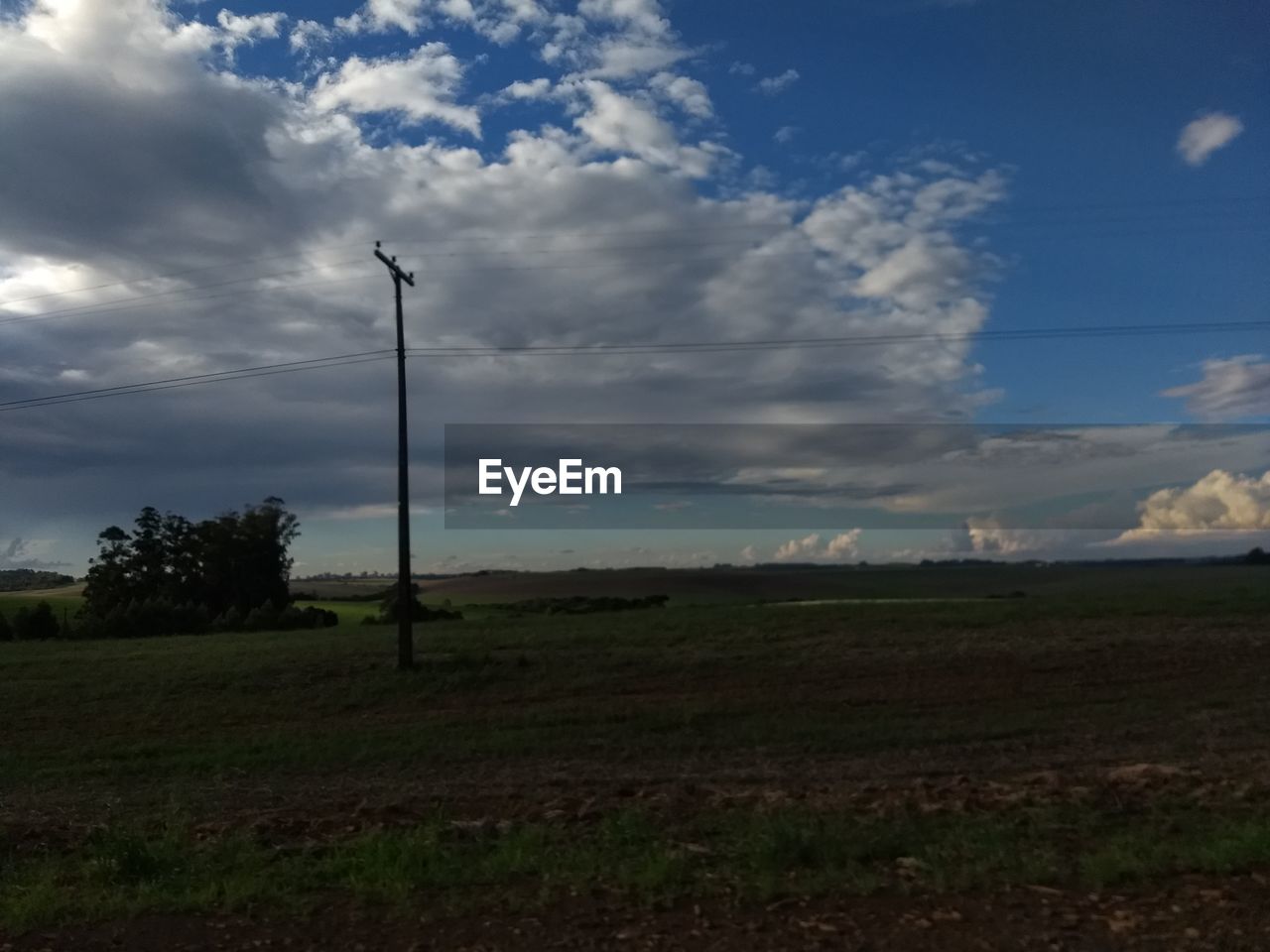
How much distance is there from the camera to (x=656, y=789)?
1024 cm

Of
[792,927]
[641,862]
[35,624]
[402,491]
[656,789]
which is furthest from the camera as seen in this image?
[35,624]

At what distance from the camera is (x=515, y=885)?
21.5 feet

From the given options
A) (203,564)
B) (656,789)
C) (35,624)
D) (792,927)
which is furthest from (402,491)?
(203,564)

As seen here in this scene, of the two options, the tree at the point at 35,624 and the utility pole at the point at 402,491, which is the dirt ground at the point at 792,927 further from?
the tree at the point at 35,624

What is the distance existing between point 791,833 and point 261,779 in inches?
382

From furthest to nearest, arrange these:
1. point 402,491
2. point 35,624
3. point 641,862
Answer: point 35,624 → point 402,491 → point 641,862

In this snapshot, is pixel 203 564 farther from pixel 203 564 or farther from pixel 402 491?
pixel 402 491

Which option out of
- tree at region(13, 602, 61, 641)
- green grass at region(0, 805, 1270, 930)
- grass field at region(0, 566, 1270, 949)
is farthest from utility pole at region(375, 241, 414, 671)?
tree at region(13, 602, 61, 641)

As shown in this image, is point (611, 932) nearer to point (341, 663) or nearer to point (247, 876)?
point (247, 876)

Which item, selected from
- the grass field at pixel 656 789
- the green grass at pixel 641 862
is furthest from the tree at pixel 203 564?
the green grass at pixel 641 862

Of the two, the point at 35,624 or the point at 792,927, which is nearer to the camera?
the point at 792,927

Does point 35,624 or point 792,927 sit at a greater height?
point 792,927

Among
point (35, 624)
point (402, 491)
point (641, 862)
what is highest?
point (402, 491)

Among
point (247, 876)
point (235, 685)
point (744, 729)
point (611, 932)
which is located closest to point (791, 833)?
point (611, 932)
